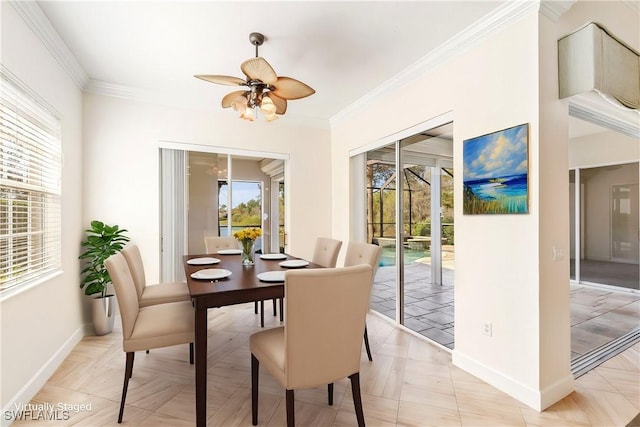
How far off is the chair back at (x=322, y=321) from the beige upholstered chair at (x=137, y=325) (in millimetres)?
923

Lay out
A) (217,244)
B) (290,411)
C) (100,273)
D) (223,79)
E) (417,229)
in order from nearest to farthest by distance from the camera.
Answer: (290,411) < (223,79) < (100,273) < (417,229) < (217,244)

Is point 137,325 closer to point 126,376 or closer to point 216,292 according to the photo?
point 126,376

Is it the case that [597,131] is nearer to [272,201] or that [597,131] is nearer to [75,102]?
[272,201]

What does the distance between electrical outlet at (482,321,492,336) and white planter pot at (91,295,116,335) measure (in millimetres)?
3537

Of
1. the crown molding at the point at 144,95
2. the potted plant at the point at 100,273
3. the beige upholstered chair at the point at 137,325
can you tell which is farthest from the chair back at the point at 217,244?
the crown molding at the point at 144,95

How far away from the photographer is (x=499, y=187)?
2.18 m

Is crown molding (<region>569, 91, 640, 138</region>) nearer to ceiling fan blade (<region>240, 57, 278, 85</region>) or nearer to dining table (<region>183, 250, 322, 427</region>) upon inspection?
ceiling fan blade (<region>240, 57, 278, 85</region>)

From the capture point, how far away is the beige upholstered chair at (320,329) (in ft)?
4.86

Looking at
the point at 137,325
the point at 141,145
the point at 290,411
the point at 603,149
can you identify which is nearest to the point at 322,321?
the point at 290,411

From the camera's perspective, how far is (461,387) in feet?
7.20

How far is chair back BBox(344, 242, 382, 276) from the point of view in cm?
265

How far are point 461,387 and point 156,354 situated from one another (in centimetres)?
254

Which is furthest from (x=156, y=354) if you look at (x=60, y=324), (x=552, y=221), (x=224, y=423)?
(x=552, y=221)

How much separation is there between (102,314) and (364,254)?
2.73m
